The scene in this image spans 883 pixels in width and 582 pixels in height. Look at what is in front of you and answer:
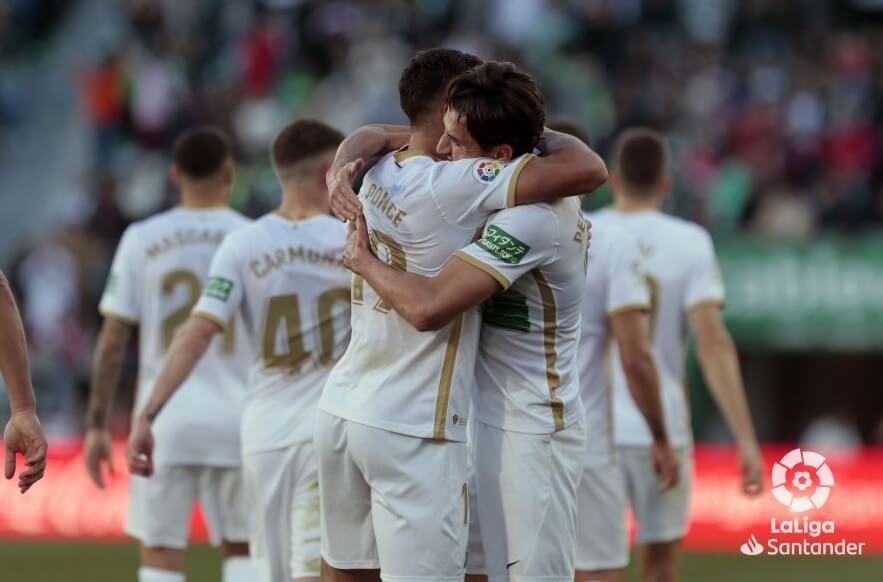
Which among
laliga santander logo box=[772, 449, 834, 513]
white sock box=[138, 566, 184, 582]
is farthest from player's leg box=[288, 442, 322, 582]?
laliga santander logo box=[772, 449, 834, 513]

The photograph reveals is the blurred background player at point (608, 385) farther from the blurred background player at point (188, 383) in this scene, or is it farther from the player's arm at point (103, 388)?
the player's arm at point (103, 388)

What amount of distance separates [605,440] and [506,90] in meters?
2.77

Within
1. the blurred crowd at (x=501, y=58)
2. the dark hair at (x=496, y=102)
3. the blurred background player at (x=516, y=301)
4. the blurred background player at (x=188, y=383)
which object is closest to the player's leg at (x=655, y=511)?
the blurred background player at (x=188, y=383)

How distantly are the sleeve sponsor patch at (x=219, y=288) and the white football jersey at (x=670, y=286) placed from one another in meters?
1.98

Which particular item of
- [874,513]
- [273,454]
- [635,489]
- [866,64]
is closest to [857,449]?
[874,513]

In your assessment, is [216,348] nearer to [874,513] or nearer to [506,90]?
[506,90]

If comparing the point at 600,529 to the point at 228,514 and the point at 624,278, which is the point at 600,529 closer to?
the point at 624,278

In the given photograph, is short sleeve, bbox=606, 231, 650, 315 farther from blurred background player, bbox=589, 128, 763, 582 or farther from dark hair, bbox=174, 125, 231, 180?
dark hair, bbox=174, 125, 231, 180

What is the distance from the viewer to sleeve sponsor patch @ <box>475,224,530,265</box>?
190 inches

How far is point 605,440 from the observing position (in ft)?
23.8

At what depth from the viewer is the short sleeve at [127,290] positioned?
7.64m

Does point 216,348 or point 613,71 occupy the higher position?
point 613,71

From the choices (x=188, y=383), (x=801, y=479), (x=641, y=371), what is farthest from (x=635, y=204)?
(x=188, y=383)

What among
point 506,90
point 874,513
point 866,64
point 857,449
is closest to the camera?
point 506,90
